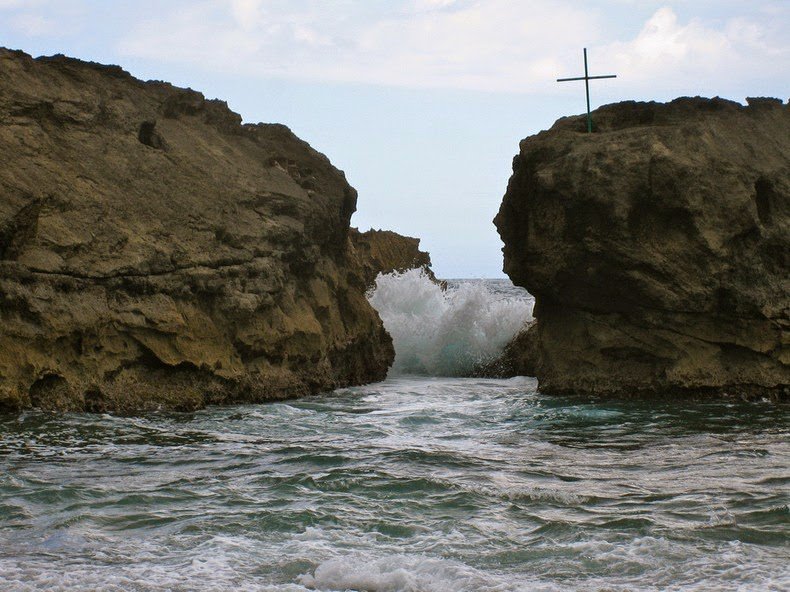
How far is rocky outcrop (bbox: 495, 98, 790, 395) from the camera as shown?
11125mm

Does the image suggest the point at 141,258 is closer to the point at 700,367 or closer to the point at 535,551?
the point at 700,367

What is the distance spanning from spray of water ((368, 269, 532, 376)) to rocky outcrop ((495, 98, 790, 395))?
5657 mm

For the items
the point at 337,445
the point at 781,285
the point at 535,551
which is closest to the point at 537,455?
the point at 337,445

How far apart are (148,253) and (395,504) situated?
5.41m

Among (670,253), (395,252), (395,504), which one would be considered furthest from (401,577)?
(395,252)

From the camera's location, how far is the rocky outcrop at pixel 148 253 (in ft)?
32.6

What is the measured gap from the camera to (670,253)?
36.9ft

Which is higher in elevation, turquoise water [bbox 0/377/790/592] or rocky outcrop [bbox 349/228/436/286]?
rocky outcrop [bbox 349/228/436/286]

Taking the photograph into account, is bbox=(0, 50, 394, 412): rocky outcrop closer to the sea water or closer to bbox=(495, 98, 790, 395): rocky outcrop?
the sea water

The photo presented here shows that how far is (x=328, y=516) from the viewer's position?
618 centimetres

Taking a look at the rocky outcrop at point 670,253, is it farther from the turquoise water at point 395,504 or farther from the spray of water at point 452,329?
the spray of water at point 452,329

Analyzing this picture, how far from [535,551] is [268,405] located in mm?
6233

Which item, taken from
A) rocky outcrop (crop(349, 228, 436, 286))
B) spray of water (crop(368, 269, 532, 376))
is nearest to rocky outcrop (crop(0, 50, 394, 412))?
spray of water (crop(368, 269, 532, 376))

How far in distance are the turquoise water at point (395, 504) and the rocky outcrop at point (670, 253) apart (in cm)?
122
